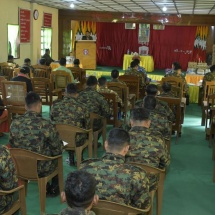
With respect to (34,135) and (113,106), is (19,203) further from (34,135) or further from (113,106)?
(113,106)

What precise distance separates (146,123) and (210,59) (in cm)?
1087

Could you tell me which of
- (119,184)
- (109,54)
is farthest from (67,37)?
(119,184)

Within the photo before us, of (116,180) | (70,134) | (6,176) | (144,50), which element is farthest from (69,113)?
(144,50)

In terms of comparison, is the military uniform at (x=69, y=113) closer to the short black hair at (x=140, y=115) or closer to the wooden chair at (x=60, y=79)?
the short black hair at (x=140, y=115)

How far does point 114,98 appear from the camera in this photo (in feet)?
18.8

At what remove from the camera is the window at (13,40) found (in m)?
10.0

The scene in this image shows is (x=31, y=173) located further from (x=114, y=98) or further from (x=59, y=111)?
(x=114, y=98)

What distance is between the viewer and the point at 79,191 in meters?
1.77

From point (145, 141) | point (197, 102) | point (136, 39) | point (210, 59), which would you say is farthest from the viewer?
point (136, 39)

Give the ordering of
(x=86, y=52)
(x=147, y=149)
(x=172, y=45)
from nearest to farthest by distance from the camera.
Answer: (x=147, y=149) → (x=86, y=52) → (x=172, y=45)

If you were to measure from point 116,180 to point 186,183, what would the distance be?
230 cm

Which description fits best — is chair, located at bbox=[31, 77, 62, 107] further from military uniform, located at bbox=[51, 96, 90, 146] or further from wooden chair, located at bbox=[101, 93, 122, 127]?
military uniform, located at bbox=[51, 96, 90, 146]

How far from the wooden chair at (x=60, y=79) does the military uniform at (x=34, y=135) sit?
14.1 ft

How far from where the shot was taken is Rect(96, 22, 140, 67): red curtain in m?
16.2
